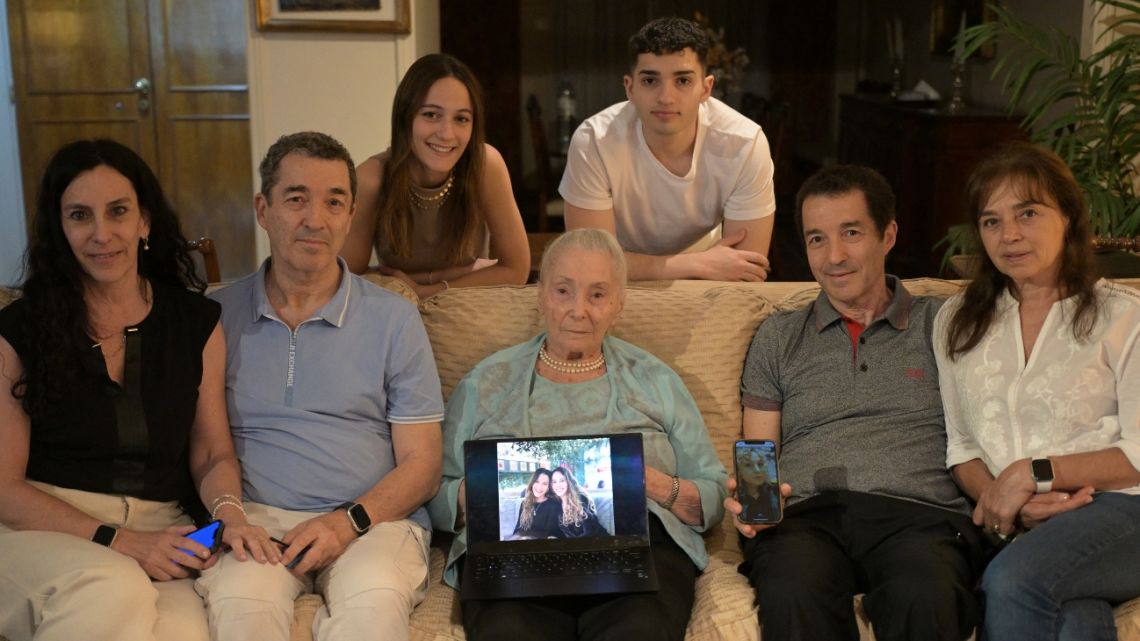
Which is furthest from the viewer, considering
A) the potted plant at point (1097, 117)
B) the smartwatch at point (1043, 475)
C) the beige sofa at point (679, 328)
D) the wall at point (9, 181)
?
the wall at point (9, 181)

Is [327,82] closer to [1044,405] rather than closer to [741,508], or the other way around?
[741,508]

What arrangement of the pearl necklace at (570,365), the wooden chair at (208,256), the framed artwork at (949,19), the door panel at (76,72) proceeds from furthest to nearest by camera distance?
1. the framed artwork at (949,19)
2. the door panel at (76,72)
3. the wooden chair at (208,256)
4. the pearl necklace at (570,365)

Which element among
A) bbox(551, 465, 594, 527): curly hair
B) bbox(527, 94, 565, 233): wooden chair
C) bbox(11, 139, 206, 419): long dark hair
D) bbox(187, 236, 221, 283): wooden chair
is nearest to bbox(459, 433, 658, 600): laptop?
bbox(551, 465, 594, 527): curly hair

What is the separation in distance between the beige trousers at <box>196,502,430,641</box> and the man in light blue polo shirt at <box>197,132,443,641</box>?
1.0 inches

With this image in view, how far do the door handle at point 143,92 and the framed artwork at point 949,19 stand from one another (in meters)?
4.76

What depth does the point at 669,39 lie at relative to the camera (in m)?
3.08

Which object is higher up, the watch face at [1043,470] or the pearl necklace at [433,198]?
the pearl necklace at [433,198]

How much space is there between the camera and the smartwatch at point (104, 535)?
2.09 m

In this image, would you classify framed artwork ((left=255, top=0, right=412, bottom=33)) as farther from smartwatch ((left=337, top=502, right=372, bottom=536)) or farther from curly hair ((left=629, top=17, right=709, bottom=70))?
smartwatch ((left=337, top=502, right=372, bottom=536))

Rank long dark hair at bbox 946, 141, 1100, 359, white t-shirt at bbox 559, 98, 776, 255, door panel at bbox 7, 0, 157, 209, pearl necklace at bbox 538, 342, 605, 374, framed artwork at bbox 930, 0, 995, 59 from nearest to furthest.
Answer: long dark hair at bbox 946, 141, 1100, 359 → pearl necklace at bbox 538, 342, 605, 374 → white t-shirt at bbox 559, 98, 776, 255 → door panel at bbox 7, 0, 157, 209 → framed artwork at bbox 930, 0, 995, 59

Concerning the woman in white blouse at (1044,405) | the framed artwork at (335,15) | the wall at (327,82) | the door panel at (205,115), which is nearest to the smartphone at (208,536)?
the woman in white blouse at (1044,405)

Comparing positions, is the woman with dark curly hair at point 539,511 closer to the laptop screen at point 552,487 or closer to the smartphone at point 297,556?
the laptop screen at point 552,487

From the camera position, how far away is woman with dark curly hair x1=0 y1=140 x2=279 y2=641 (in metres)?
2.06

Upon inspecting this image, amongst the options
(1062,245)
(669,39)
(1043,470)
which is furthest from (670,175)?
(1043,470)
